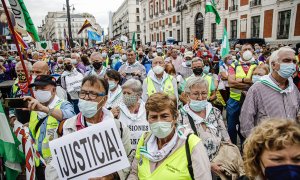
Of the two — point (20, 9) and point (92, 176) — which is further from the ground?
point (20, 9)

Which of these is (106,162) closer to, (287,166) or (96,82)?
(96,82)

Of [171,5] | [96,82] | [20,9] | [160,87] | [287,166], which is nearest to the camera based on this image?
[287,166]

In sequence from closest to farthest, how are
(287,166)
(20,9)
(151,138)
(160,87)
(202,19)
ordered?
(287,166) → (151,138) → (20,9) → (160,87) → (202,19)

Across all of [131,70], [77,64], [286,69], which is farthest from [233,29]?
[286,69]

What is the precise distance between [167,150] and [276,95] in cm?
165

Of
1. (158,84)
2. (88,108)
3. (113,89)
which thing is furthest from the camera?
(158,84)

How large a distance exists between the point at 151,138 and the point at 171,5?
173 ft

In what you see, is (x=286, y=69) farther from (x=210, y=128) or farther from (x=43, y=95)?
(x=43, y=95)

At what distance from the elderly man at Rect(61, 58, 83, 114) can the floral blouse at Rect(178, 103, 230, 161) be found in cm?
364

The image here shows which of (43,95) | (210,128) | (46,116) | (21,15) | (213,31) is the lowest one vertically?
(210,128)

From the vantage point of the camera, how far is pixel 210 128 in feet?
8.75

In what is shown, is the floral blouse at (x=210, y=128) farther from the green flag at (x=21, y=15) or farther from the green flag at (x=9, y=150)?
the green flag at (x=21, y=15)

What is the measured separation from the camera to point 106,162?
6.35 ft

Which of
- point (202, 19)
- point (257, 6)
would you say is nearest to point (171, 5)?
point (202, 19)
